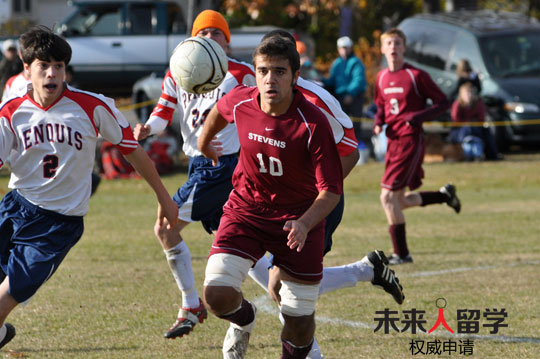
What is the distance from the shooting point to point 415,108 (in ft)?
30.4

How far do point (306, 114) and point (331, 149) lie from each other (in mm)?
241

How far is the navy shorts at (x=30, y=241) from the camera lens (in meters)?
5.16

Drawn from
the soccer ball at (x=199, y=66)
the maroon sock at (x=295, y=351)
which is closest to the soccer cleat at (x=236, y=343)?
the maroon sock at (x=295, y=351)

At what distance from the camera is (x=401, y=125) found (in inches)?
366

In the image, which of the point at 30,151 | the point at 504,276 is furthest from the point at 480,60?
the point at 30,151

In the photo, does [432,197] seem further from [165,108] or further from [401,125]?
[165,108]

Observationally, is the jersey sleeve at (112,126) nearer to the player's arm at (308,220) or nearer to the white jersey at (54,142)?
the white jersey at (54,142)

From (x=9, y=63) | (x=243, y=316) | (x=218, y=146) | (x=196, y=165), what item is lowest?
(x=9, y=63)

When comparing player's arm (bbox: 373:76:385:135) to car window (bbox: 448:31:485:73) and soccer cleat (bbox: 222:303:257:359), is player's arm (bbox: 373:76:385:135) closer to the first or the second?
soccer cleat (bbox: 222:303:257:359)

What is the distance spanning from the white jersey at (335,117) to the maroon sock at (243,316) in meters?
1.10

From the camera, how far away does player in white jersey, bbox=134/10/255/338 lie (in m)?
6.80

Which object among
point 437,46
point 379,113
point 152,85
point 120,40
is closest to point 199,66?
point 379,113

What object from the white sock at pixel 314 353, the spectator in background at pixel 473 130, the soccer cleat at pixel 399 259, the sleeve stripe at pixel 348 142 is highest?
the sleeve stripe at pixel 348 142

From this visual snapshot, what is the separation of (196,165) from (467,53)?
12792mm
